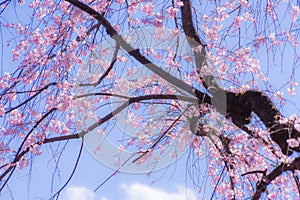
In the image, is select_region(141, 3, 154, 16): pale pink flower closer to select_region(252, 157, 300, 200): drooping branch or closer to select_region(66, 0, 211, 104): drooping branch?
select_region(66, 0, 211, 104): drooping branch

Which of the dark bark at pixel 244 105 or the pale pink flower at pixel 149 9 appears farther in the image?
the pale pink flower at pixel 149 9

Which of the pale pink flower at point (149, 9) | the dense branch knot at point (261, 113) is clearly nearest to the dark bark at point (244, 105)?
the dense branch knot at point (261, 113)

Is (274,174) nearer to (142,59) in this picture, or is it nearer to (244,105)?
(244,105)

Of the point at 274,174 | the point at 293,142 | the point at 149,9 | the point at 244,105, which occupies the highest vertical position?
the point at 149,9

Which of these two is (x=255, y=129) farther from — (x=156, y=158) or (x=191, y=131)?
(x=156, y=158)

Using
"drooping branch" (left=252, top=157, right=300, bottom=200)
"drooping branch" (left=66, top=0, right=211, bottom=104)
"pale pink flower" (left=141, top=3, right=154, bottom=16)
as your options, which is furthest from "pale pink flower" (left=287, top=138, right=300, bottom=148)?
"pale pink flower" (left=141, top=3, right=154, bottom=16)

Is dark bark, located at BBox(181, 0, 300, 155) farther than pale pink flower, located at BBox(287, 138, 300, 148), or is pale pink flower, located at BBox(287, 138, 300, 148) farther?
dark bark, located at BBox(181, 0, 300, 155)

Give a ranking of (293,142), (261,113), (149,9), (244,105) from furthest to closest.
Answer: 1. (149,9)
2. (244,105)
3. (261,113)
4. (293,142)

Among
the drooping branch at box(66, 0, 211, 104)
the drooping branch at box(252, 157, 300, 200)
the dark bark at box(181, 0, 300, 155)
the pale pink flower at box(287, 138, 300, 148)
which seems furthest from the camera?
A: the drooping branch at box(66, 0, 211, 104)

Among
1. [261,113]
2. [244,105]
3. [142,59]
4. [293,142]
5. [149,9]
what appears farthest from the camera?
[149,9]

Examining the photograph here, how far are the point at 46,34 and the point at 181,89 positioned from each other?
194cm

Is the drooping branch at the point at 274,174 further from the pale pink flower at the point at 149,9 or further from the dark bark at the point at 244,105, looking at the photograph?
the pale pink flower at the point at 149,9

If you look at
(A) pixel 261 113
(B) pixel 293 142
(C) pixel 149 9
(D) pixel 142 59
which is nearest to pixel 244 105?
(A) pixel 261 113

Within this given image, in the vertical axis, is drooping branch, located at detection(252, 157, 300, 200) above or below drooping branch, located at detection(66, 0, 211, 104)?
below
